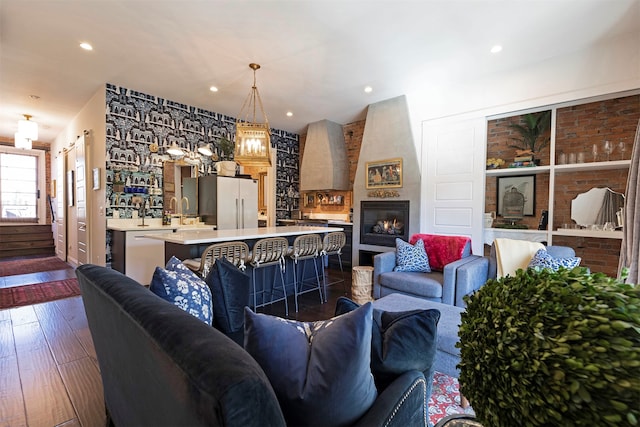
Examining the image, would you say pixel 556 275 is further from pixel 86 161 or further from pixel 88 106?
pixel 88 106

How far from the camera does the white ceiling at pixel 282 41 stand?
8.80 ft

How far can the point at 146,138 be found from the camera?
185 inches

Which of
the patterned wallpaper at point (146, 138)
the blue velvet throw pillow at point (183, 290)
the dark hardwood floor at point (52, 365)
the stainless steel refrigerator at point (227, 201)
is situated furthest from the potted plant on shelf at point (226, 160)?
the blue velvet throw pillow at point (183, 290)

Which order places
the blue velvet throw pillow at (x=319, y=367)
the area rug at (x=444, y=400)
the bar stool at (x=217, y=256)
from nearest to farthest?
the blue velvet throw pillow at (x=319, y=367)
the area rug at (x=444, y=400)
the bar stool at (x=217, y=256)

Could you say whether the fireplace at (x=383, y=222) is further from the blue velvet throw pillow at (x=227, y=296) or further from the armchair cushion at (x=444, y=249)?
the blue velvet throw pillow at (x=227, y=296)

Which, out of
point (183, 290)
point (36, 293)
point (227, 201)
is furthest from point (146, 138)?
point (183, 290)

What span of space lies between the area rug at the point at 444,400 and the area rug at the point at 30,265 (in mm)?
6931

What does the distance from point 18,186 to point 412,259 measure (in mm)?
10531

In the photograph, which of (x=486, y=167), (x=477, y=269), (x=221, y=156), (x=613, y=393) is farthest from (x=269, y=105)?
(x=613, y=393)

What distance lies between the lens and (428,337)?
1.00m

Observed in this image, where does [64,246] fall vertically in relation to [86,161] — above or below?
below

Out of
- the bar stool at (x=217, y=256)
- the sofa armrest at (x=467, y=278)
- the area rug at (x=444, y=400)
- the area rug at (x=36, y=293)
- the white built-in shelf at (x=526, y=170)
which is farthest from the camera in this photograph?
the white built-in shelf at (x=526, y=170)

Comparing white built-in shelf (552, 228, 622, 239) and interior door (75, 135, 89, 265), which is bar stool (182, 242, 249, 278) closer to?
interior door (75, 135, 89, 265)

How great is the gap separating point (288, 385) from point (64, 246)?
26.5ft
